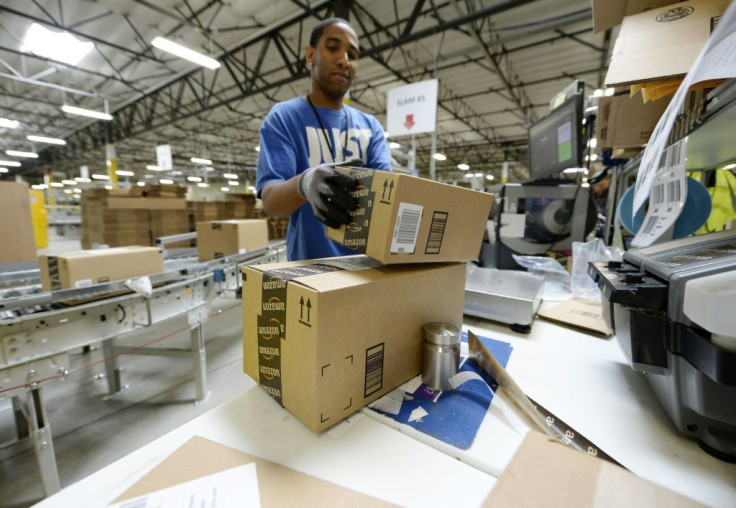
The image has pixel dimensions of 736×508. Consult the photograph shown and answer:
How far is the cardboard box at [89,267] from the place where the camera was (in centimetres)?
132

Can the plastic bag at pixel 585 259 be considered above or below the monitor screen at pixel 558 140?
below

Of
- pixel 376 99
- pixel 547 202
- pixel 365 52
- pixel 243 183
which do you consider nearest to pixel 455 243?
pixel 547 202

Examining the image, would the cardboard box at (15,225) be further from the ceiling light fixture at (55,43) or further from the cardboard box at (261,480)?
the cardboard box at (261,480)

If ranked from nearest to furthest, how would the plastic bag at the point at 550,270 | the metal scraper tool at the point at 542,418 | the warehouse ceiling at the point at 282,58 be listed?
the metal scraper tool at the point at 542,418
the plastic bag at the point at 550,270
the warehouse ceiling at the point at 282,58

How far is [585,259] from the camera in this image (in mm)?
1150

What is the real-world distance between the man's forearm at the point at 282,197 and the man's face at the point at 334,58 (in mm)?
472

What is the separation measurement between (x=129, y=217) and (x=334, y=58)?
4.64 m

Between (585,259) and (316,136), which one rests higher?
(316,136)

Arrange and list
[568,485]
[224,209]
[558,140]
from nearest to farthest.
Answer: [568,485] < [558,140] < [224,209]

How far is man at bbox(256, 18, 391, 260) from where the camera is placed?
0.97 meters

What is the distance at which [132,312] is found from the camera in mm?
1257

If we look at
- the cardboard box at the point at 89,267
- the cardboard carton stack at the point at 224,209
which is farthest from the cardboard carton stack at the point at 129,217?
the cardboard box at the point at 89,267

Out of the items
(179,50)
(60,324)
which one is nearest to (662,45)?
(60,324)

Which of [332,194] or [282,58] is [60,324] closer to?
[332,194]
